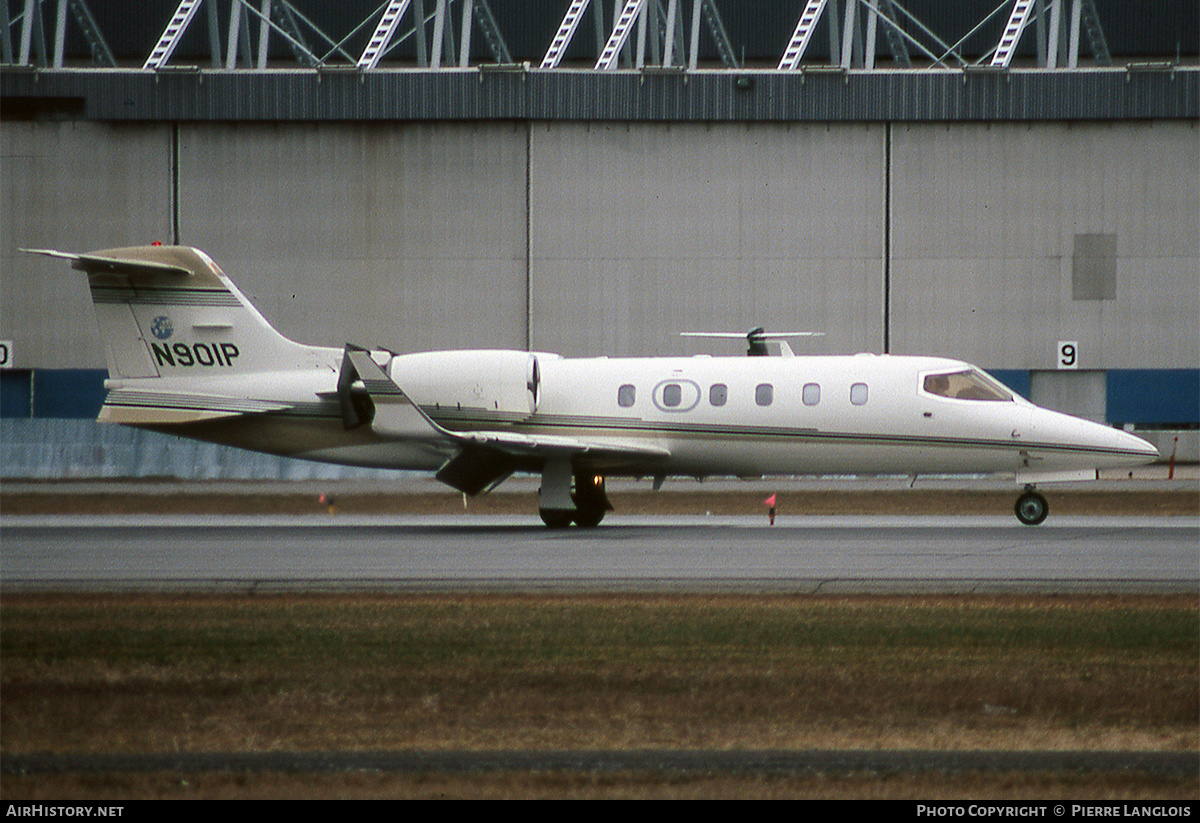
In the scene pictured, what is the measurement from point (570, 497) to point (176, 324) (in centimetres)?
766

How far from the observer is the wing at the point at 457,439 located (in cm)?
2156

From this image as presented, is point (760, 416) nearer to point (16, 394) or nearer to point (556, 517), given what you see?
point (556, 517)

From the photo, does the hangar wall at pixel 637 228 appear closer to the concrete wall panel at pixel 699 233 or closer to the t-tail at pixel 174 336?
the concrete wall panel at pixel 699 233

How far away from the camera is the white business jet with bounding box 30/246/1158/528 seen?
882 inches

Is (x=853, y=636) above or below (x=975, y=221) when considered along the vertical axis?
below

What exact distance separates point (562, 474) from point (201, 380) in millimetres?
6730

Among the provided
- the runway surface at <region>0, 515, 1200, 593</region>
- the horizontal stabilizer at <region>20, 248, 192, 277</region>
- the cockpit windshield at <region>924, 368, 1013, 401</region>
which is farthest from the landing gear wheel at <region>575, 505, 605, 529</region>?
the horizontal stabilizer at <region>20, 248, 192, 277</region>

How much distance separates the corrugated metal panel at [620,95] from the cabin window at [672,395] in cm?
1821

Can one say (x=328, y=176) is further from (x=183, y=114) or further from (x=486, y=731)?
(x=486, y=731)

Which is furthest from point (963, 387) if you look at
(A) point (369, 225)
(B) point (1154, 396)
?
(A) point (369, 225)

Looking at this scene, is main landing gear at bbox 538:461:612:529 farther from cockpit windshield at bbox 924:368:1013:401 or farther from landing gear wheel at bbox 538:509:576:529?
cockpit windshield at bbox 924:368:1013:401

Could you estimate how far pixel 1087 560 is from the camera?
1648cm

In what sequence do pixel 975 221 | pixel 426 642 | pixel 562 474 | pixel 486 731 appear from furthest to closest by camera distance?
1. pixel 975 221
2. pixel 562 474
3. pixel 426 642
4. pixel 486 731

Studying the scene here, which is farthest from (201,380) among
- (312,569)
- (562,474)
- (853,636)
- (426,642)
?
(853,636)
